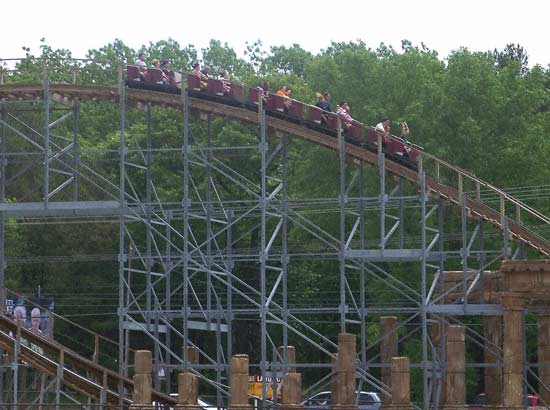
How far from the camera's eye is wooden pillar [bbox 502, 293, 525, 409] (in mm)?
47469

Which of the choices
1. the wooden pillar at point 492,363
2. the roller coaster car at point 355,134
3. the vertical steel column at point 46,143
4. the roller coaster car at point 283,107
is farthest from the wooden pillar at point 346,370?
the vertical steel column at point 46,143

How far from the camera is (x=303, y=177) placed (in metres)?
76.2

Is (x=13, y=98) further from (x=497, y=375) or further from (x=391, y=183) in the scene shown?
(x=391, y=183)

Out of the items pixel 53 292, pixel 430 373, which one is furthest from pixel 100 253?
pixel 430 373

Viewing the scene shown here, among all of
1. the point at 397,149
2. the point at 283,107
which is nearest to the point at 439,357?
the point at 397,149

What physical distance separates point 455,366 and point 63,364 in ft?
35.5

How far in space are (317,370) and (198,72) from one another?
27.6 m

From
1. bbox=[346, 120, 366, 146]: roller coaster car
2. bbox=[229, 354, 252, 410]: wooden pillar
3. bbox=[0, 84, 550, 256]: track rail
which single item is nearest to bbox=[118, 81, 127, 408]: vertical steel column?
bbox=[0, 84, 550, 256]: track rail

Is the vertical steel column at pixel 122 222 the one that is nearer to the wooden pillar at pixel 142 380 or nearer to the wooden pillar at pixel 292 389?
the wooden pillar at pixel 142 380

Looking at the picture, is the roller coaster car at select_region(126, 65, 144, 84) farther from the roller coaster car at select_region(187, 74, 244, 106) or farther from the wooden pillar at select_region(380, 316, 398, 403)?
the wooden pillar at select_region(380, 316, 398, 403)

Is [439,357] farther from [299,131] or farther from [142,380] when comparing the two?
[142,380]

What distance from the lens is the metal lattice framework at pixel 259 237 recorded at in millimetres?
51562

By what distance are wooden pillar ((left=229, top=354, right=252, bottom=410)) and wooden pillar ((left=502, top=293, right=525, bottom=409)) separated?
6.72 metres

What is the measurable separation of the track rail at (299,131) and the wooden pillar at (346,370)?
5446mm
